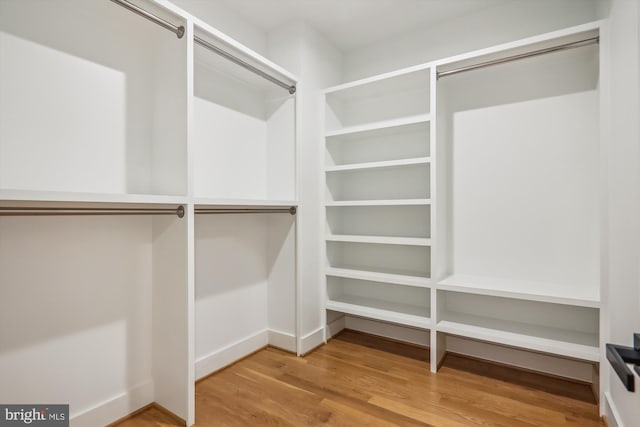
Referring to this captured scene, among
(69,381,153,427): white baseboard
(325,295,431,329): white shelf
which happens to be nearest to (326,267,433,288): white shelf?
(325,295,431,329): white shelf

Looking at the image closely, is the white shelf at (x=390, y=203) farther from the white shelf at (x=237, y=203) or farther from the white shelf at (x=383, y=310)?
the white shelf at (x=383, y=310)

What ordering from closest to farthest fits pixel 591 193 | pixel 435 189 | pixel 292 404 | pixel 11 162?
1. pixel 11 162
2. pixel 292 404
3. pixel 591 193
4. pixel 435 189

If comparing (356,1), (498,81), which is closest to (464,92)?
(498,81)

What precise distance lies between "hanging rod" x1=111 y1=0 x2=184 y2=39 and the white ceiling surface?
79 centimetres

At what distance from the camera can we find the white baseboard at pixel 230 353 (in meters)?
2.05

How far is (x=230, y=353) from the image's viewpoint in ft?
7.34

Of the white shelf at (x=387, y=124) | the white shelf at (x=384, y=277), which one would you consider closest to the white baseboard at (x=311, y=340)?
the white shelf at (x=384, y=277)

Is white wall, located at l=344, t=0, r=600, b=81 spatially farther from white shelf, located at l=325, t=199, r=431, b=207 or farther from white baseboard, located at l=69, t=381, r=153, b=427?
white baseboard, located at l=69, t=381, r=153, b=427

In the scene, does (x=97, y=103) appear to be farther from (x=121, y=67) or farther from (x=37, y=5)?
(x=37, y=5)

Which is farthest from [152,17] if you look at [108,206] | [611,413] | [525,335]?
[611,413]

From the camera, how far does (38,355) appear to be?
4.58 feet

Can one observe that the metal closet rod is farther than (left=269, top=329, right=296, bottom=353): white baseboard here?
No

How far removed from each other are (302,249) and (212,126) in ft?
3.54

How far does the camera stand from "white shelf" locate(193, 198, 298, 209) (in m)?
1.67
